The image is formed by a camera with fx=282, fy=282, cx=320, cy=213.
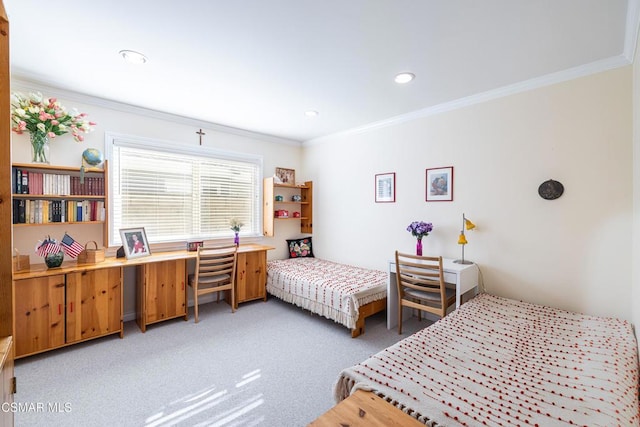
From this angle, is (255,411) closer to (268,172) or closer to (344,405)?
(344,405)

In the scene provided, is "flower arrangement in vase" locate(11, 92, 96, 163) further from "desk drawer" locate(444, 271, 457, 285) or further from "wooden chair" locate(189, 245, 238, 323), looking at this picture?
"desk drawer" locate(444, 271, 457, 285)

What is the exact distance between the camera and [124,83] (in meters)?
2.68

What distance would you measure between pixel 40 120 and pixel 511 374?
13.5 feet

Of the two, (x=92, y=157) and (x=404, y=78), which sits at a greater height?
(x=404, y=78)

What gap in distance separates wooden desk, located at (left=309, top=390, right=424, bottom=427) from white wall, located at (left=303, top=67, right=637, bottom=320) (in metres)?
2.14

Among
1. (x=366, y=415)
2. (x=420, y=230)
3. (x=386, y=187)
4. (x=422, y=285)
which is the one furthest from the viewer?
(x=386, y=187)

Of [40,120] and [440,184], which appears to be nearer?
[40,120]

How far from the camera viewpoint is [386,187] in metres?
3.74

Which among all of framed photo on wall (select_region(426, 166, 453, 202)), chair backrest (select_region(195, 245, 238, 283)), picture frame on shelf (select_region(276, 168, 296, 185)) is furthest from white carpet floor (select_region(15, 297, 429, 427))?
picture frame on shelf (select_region(276, 168, 296, 185))

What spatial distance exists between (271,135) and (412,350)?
3.73 metres

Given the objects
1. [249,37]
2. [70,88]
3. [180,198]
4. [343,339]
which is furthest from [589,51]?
[70,88]

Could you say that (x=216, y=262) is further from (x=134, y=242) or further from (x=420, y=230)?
(x=420, y=230)

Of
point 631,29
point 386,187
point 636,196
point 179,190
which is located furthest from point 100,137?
point 636,196

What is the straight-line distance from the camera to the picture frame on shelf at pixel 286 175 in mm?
4668
